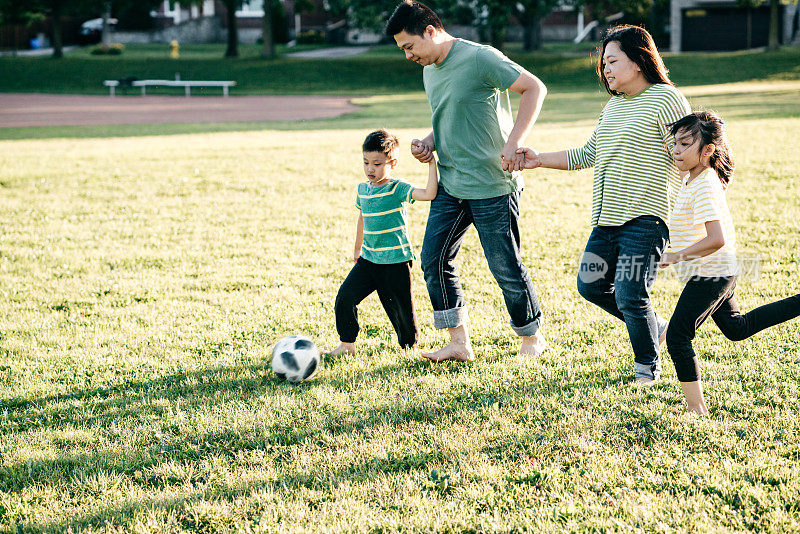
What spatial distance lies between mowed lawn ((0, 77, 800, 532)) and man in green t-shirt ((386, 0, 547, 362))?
34 centimetres

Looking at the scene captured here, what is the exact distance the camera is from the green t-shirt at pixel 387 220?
490 centimetres

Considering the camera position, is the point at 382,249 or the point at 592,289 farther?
the point at 382,249

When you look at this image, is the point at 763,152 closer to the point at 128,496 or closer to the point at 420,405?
the point at 420,405

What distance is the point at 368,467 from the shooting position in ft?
11.7

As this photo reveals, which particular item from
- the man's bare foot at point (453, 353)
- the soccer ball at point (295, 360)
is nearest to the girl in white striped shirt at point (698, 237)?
the man's bare foot at point (453, 353)

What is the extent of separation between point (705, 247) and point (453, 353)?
1.76 metres

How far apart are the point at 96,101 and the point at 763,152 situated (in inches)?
1066

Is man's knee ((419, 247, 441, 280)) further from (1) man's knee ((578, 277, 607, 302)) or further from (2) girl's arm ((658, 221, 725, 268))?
(2) girl's arm ((658, 221, 725, 268))

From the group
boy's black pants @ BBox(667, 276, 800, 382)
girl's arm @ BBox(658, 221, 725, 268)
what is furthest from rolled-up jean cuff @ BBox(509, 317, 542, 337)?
girl's arm @ BBox(658, 221, 725, 268)

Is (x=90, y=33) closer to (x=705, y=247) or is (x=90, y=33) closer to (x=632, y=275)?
(x=632, y=275)

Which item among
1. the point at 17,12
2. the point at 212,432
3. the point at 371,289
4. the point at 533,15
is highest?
the point at 17,12

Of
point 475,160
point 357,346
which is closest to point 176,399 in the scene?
point 357,346

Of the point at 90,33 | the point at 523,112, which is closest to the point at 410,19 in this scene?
the point at 523,112

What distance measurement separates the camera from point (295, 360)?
4543mm
